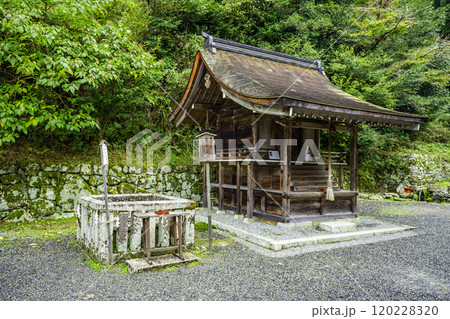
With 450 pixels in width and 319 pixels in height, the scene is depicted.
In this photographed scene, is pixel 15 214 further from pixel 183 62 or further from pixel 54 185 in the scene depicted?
pixel 183 62

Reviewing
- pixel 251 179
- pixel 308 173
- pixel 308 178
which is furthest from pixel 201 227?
pixel 308 173

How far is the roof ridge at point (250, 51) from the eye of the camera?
26.4 feet

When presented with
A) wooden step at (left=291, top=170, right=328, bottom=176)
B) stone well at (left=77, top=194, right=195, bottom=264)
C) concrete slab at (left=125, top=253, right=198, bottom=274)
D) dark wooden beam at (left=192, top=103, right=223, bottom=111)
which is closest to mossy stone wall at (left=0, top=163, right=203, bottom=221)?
dark wooden beam at (left=192, top=103, right=223, bottom=111)

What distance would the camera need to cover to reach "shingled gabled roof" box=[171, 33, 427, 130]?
19.0ft

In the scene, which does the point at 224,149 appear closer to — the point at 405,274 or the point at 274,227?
the point at 274,227

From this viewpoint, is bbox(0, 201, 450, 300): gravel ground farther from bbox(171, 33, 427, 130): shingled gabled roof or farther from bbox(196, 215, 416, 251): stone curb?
bbox(171, 33, 427, 130): shingled gabled roof

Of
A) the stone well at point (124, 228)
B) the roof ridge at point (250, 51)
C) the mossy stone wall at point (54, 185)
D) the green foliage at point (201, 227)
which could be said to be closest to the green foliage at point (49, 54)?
the mossy stone wall at point (54, 185)

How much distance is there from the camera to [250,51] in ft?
28.8

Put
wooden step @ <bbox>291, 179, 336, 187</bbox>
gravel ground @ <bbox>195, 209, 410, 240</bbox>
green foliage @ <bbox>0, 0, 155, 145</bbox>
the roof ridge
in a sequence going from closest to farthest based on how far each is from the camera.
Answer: green foliage @ <bbox>0, 0, 155, 145</bbox>
gravel ground @ <bbox>195, 209, 410, 240</bbox>
wooden step @ <bbox>291, 179, 336, 187</bbox>
the roof ridge

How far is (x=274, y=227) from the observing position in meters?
6.68

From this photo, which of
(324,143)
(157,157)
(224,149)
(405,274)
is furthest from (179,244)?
(324,143)

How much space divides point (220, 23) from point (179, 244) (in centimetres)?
1177

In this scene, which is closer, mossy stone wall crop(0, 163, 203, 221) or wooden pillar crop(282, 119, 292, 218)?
wooden pillar crop(282, 119, 292, 218)

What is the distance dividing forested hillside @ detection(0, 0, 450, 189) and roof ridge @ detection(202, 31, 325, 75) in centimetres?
168
